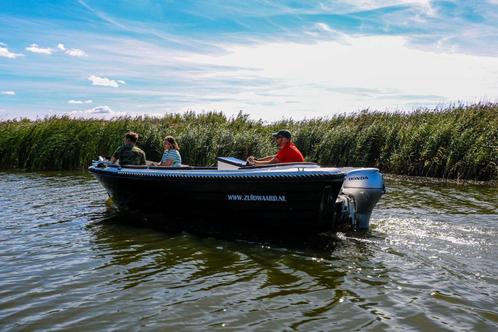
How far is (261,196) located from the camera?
24.8ft

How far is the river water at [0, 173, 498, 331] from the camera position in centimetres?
457

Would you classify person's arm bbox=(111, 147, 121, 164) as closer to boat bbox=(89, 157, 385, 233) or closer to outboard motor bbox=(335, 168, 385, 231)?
boat bbox=(89, 157, 385, 233)

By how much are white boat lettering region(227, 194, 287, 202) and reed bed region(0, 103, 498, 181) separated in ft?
29.2

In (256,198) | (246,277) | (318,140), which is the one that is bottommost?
(246,277)

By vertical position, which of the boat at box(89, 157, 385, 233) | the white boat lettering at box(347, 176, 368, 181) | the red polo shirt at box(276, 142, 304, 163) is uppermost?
the red polo shirt at box(276, 142, 304, 163)

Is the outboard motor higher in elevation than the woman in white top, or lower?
lower

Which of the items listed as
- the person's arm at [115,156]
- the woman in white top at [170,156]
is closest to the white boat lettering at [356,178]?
the woman in white top at [170,156]

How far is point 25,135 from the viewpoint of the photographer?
62.6ft

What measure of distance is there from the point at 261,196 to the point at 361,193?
1686mm

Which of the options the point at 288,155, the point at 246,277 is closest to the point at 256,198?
the point at 288,155

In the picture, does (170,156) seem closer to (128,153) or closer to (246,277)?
(128,153)

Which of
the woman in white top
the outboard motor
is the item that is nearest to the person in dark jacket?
the woman in white top

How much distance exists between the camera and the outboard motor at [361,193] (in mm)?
7843

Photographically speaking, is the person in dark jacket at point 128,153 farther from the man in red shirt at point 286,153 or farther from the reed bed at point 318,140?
the reed bed at point 318,140
